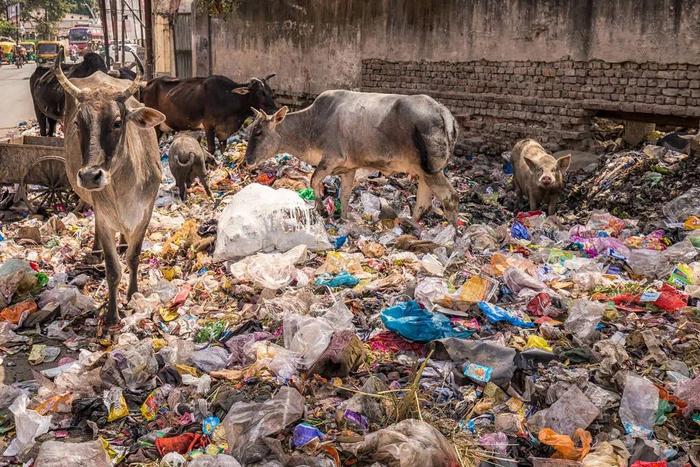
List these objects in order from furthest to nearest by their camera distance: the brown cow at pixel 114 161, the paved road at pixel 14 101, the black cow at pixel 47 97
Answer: the paved road at pixel 14 101
the black cow at pixel 47 97
the brown cow at pixel 114 161

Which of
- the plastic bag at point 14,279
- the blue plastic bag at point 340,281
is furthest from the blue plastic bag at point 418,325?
the plastic bag at point 14,279

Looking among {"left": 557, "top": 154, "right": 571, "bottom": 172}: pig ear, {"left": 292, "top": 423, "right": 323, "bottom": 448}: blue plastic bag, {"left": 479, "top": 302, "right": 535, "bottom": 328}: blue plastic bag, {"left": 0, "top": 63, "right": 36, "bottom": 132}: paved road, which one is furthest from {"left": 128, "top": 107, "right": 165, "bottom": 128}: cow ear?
{"left": 0, "top": 63, "right": 36, "bottom": 132}: paved road

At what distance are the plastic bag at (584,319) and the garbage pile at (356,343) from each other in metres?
0.01

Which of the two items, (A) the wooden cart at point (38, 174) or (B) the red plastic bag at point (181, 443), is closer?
(B) the red plastic bag at point (181, 443)

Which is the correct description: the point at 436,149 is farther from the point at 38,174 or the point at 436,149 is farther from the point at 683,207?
the point at 38,174

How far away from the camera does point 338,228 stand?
729cm

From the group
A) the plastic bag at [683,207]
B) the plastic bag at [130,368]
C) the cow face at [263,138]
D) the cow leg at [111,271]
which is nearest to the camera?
Answer: the plastic bag at [130,368]

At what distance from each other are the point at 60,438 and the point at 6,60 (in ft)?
145

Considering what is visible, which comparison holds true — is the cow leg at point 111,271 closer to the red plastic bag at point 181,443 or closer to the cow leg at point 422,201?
the red plastic bag at point 181,443

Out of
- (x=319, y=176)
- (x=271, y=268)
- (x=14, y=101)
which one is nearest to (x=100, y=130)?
(x=271, y=268)

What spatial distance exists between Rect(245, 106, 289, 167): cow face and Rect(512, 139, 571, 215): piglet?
2.87 m

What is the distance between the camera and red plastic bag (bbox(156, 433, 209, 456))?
3582mm

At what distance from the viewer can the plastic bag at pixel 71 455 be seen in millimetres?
3314

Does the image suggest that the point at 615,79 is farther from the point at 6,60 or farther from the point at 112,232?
the point at 6,60
